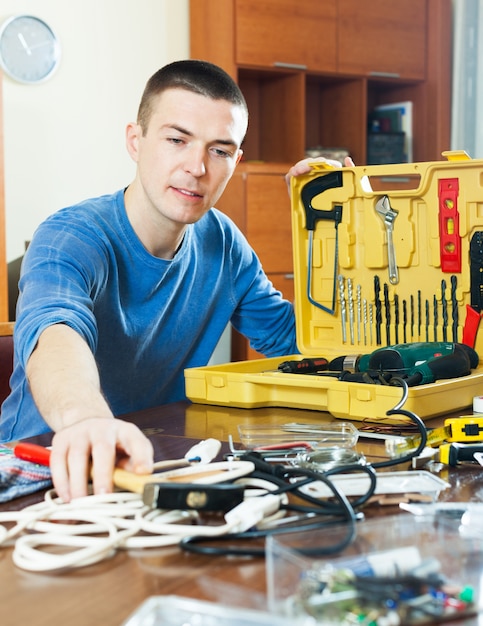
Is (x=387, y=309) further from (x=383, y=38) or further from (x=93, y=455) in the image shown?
(x=383, y=38)

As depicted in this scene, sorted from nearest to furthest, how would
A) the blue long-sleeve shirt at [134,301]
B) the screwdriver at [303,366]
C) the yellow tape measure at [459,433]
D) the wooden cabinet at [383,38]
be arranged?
the yellow tape measure at [459,433]
the blue long-sleeve shirt at [134,301]
the screwdriver at [303,366]
the wooden cabinet at [383,38]

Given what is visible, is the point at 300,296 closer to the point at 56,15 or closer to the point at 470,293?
the point at 470,293

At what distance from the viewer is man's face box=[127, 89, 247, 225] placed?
1.46m

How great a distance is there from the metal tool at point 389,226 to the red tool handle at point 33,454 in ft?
2.99

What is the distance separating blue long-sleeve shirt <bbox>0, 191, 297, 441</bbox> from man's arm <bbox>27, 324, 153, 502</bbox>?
0.22 ft

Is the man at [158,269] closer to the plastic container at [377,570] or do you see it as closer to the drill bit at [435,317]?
the drill bit at [435,317]

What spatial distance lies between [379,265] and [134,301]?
1.52ft

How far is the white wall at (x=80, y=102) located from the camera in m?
3.07

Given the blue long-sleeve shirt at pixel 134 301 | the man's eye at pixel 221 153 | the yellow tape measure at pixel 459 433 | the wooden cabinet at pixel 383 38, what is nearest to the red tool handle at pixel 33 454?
the blue long-sleeve shirt at pixel 134 301

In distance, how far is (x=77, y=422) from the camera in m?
0.79

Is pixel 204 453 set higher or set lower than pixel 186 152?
lower

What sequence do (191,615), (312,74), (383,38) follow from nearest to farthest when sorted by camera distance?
(191,615)
(312,74)
(383,38)

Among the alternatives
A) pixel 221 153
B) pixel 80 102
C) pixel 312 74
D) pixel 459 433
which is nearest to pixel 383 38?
pixel 312 74

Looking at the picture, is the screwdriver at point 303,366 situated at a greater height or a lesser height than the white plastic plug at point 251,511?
greater
